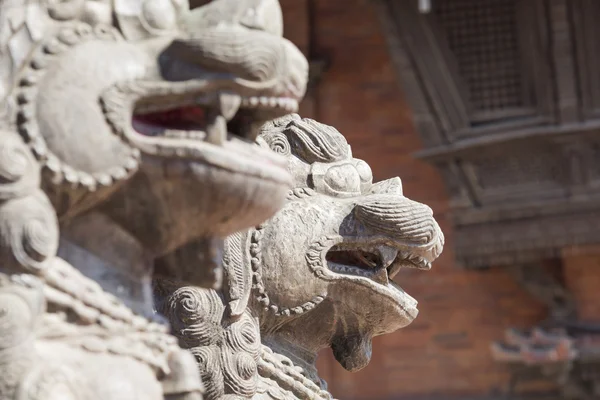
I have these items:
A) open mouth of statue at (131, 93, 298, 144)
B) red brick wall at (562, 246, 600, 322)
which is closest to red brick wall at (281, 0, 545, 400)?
red brick wall at (562, 246, 600, 322)

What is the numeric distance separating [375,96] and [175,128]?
7.22 meters

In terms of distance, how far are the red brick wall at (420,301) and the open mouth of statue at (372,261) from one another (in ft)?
19.8

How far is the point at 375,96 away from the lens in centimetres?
885

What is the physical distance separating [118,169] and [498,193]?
663 centimetres

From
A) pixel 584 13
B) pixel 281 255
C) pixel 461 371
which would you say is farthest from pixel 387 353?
pixel 281 255

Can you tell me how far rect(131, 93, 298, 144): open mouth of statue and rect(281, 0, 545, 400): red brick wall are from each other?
6.86m

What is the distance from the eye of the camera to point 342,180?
2477 mm

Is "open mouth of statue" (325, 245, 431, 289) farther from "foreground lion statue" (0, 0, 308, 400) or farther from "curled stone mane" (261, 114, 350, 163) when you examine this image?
"foreground lion statue" (0, 0, 308, 400)

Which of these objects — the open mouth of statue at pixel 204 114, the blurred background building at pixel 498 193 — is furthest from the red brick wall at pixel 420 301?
the open mouth of statue at pixel 204 114

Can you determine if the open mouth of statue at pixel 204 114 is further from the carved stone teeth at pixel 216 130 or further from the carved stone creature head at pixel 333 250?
the carved stone creature head at pixel 333 250

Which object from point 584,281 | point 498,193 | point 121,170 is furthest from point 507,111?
point 121,170

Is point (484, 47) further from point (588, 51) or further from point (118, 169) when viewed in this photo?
point (118, 169)

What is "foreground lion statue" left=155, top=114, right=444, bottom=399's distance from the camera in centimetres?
229

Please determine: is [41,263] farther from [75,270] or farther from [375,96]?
[375,96]
